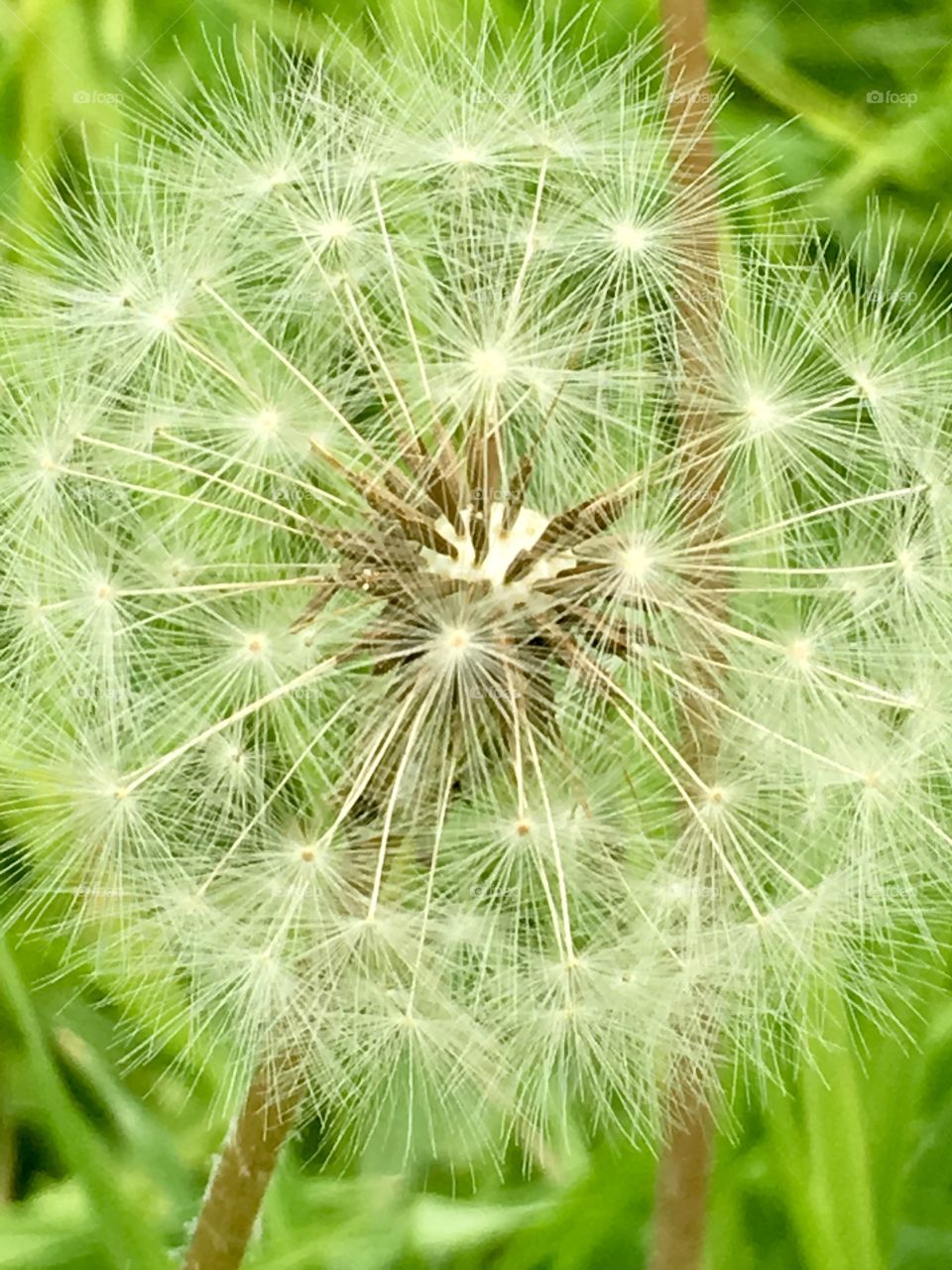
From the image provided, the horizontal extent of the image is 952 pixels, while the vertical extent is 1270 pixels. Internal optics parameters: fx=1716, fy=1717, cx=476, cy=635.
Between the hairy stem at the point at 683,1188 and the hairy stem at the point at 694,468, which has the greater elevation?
the hairy stem at the point at 694,468

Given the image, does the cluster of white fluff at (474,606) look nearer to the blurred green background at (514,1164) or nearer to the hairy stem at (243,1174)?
the hairy stem at (243,1174)

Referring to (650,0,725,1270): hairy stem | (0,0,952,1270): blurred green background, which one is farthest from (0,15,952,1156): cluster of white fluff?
(0,0,952,1270): blurred green background

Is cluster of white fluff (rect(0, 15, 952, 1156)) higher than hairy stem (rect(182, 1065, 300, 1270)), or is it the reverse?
cluster of white fluff (rect(0, 15, 952, 1156))

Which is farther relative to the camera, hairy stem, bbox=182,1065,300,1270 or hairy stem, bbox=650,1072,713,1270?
hairy stem, bbox=650,1072,713,1270

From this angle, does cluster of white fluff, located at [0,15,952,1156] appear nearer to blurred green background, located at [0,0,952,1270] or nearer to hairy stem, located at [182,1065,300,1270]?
hairy stem, located at [182,1065,300,1270]

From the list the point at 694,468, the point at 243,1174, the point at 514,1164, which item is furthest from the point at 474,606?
the point at 514,1164

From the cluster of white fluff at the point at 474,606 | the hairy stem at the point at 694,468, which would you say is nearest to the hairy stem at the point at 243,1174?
the cluster of white fluff at the point at 474,606
